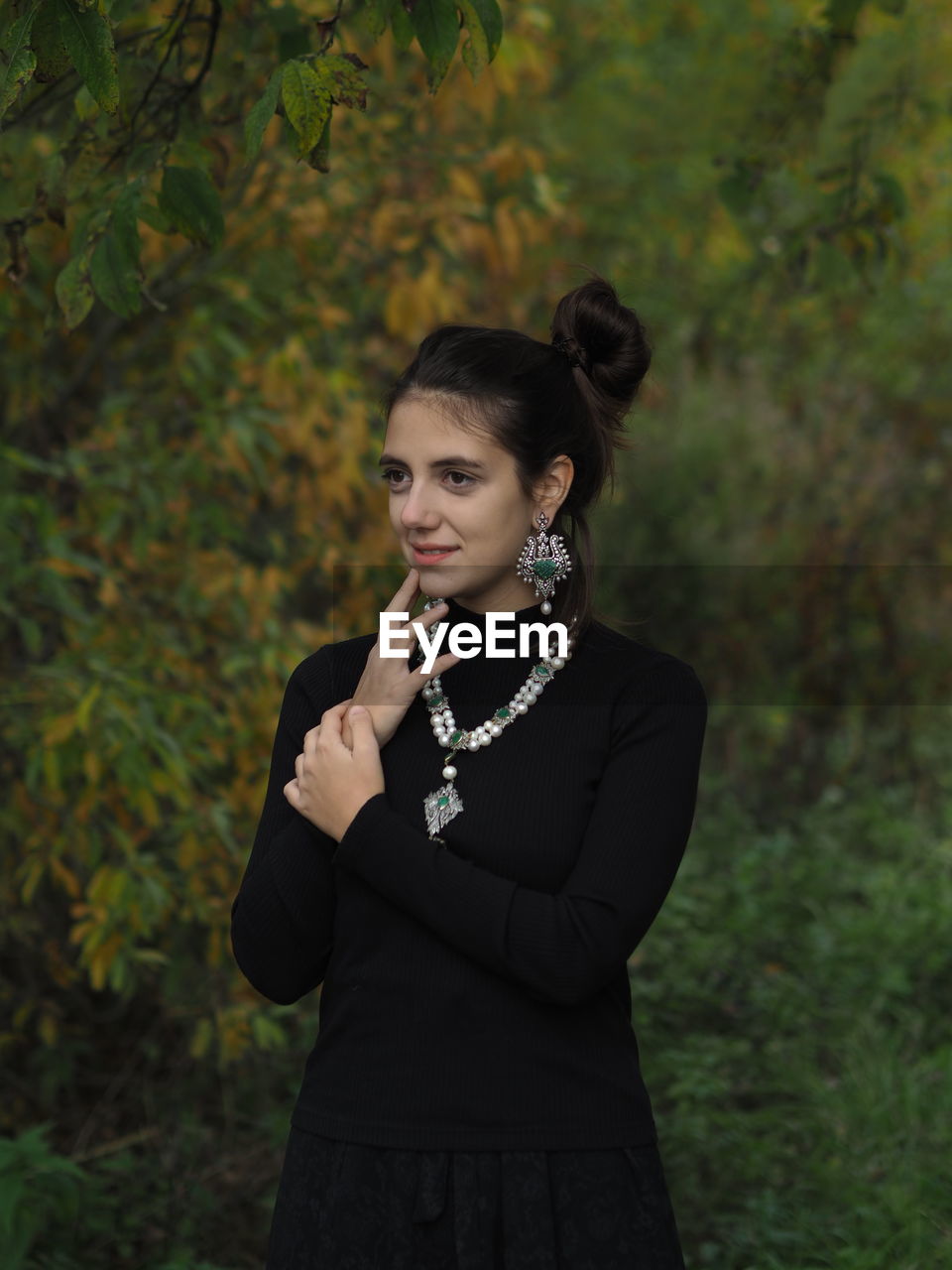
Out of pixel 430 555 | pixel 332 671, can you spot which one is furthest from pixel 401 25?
pixel 332 671

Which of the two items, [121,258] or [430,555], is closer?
[430,555]

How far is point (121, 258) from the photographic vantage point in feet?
7.57

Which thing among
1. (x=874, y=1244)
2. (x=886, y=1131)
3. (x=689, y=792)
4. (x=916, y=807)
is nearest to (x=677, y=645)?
(x=916, y=807)

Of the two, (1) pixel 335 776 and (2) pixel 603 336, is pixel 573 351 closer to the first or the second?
(2) pixel 603 336

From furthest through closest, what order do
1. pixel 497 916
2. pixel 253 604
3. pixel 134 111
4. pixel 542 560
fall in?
pixel 253 604
pixel 134 111
pixel 542 560
pixel 497 916

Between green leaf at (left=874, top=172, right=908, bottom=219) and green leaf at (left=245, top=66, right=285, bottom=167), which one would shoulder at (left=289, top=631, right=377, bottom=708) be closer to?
green leaf at (left=245, top=66, right=285, bottom=167)

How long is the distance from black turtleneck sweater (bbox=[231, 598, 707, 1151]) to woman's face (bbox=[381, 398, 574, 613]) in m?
0.17

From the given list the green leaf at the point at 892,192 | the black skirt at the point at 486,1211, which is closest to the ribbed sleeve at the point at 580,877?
the black skirt at the point at 486,1211

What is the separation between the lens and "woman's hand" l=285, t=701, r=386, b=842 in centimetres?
183

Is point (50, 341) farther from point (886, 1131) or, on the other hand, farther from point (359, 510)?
point (886, 1131)

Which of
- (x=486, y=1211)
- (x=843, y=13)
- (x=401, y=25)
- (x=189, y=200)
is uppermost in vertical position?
(x=843, y=13)

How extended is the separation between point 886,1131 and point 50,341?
331 centimetres

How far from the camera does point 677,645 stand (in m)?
7.83

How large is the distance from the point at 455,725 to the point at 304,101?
2.82 feet
